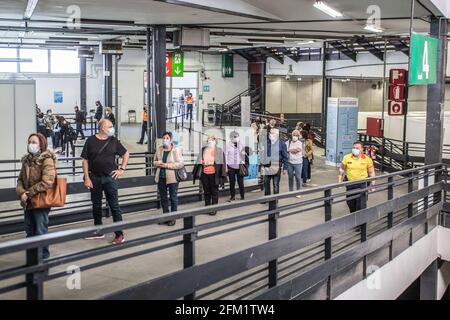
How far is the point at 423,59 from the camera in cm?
1059

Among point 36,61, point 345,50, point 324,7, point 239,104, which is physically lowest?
point 239,104

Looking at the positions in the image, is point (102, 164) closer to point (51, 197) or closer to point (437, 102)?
point (51, 197)

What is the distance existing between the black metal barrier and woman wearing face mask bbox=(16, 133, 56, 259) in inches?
18.4

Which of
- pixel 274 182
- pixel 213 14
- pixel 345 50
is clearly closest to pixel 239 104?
pixel 345 50

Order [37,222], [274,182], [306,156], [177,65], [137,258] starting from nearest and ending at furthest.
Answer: [37,222], [137,258], [274,182], [306,156], [177,65]

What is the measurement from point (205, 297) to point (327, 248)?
2.06m

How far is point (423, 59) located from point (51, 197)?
7043mm

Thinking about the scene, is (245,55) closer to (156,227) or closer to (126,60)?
(126,60)

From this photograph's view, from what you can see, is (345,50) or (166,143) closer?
(166,143)

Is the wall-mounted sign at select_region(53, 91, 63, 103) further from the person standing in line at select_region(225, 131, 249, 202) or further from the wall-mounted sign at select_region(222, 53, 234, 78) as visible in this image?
the person standing in line at select_region(225, 131, 249, 202)

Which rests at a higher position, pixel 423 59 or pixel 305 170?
pixel 423 59

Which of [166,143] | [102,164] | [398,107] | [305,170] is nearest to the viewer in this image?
[102,164]

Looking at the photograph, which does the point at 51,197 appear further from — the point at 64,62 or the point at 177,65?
the point at 64,62

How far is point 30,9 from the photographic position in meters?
12.4
